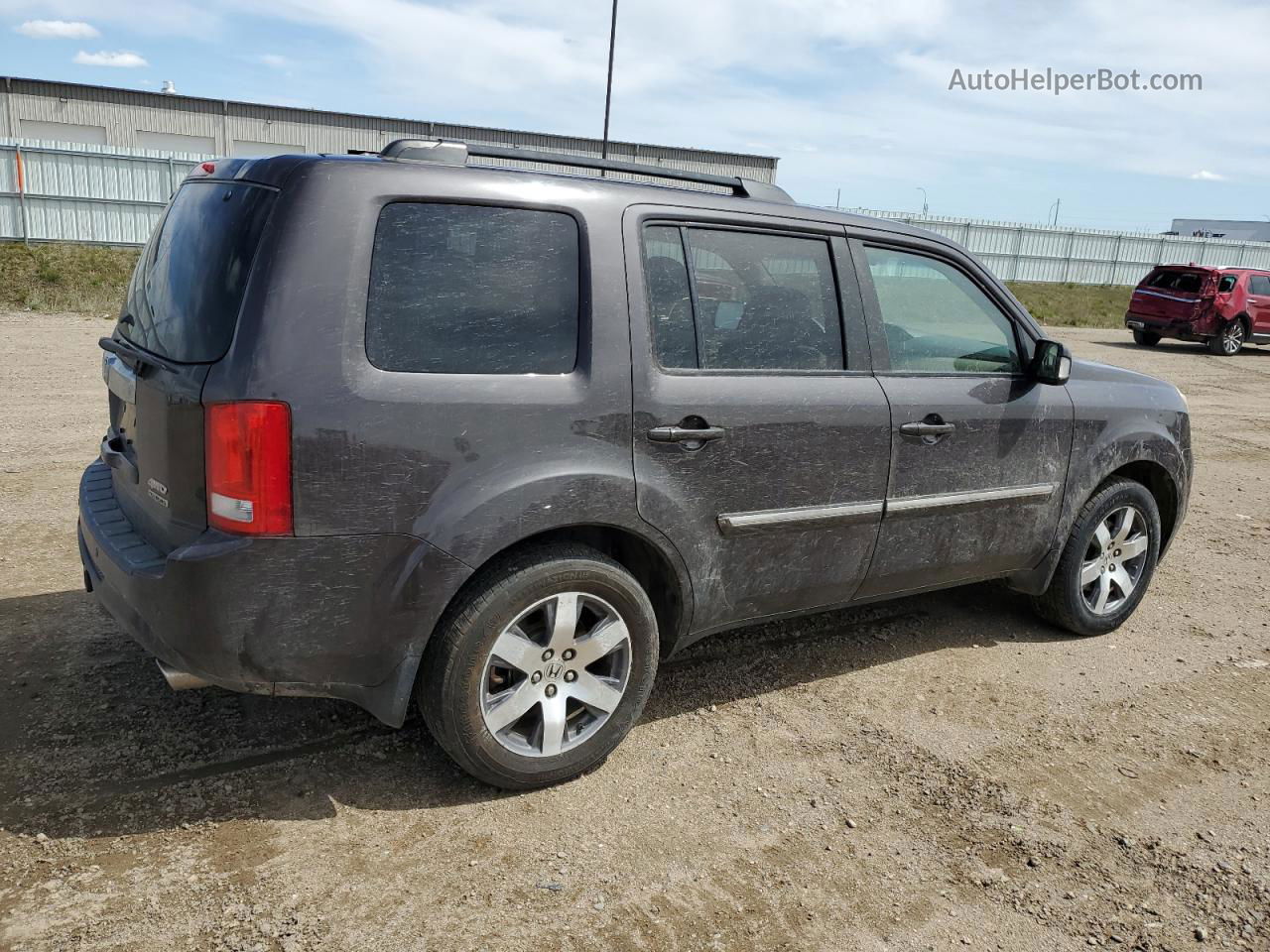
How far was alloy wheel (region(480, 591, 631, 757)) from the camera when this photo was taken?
124 inches

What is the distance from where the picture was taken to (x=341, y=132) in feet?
127

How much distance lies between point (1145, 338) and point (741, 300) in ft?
68.1

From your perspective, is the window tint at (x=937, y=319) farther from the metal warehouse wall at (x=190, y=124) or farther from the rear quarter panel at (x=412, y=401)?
the metal warehouse wall at (x=190, y=124)

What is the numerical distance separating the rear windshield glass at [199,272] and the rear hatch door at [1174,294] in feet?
67.9

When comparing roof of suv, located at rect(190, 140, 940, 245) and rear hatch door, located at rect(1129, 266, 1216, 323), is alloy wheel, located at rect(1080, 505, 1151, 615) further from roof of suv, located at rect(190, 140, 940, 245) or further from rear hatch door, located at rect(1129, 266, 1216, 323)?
rear hatch door, located at rect(1129, 266, 1216, 323)

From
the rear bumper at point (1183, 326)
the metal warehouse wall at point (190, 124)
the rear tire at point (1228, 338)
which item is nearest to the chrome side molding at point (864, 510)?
the rear bumper at point (1183, 326)

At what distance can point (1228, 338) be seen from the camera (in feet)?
67.6

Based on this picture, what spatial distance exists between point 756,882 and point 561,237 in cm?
194

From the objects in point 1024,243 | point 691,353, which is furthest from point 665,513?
point 1024,243

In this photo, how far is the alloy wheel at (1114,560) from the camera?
484 centimetres

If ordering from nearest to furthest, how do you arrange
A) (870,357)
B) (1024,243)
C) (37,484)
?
(870,357) → (37,484) → (1024,243)

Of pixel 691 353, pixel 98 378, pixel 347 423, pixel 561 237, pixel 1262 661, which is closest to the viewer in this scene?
pixel 347 423

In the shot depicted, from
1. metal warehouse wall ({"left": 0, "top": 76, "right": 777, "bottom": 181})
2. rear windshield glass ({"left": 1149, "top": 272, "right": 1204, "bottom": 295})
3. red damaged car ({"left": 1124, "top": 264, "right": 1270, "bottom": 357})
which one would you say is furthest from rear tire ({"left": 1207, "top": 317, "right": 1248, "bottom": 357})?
metal warehouse wall ({"left": 0, "top": 76, "right": 777, "bottom": 181})

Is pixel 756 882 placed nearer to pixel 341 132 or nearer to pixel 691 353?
pixel 691 353
